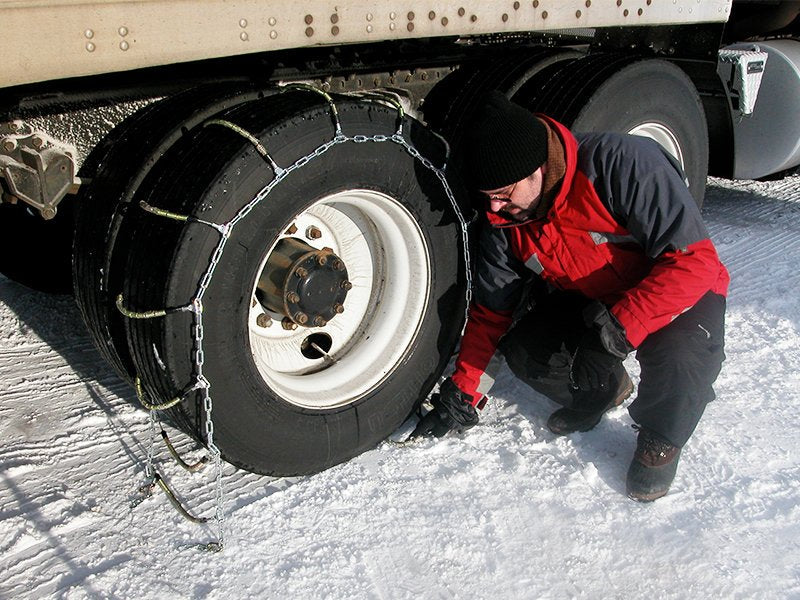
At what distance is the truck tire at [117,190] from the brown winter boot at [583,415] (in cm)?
157

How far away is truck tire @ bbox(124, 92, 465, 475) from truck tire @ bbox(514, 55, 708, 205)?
2.22ft

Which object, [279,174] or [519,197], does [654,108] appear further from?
[279,174]

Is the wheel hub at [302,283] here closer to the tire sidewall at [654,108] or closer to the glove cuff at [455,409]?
the glove cuff at [455,409]

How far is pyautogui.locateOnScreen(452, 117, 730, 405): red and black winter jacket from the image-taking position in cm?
262

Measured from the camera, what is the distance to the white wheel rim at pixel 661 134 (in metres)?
3.45

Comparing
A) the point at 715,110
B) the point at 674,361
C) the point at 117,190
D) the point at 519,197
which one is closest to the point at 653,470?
the point at 674,361

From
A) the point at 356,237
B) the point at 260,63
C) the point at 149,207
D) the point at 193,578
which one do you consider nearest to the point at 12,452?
the point at 193,578

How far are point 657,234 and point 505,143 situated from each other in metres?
0.60

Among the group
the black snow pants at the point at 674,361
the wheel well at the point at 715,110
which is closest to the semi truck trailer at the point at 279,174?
the black snow pants at the point at 674,361

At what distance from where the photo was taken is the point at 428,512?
2.62 metres

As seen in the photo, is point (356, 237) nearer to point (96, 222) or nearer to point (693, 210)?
point (96, 222)

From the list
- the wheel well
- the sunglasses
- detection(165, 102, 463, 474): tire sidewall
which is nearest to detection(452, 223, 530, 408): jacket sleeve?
detection(165, 102, 463, 474): tire sidewall

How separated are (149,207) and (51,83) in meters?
0.49

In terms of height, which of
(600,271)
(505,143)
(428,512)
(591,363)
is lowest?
(428,512)
